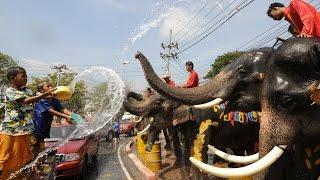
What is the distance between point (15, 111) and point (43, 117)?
86 centimetres

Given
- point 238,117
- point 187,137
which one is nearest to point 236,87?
point 238,117

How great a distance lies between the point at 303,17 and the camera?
520cm

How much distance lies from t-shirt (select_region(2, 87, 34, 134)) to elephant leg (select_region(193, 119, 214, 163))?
3564 mm

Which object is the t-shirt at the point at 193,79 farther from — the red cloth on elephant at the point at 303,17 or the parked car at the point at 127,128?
the parked car at the point at 127,128

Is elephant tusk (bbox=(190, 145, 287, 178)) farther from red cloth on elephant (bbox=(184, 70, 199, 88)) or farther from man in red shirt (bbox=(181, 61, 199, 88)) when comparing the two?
red cloth on elephant (bbox=(184, 70, 199, 88))

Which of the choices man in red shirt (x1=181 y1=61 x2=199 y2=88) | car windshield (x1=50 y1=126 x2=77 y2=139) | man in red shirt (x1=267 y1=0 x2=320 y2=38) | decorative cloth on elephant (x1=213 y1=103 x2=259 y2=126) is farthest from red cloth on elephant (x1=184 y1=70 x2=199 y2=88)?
car windshield (x1=50 y1=126 x2=77 y2=139)

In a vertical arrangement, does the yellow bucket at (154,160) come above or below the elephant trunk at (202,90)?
below

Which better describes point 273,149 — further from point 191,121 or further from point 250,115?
point 191,121

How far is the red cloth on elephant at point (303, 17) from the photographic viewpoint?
16.3 ft

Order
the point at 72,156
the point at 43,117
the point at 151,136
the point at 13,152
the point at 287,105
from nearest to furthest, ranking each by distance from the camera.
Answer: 1. the point at 287,105
2. the point at 13,152
3. the point at 43,117
4. the point at 151,136
5. the point at 72,156

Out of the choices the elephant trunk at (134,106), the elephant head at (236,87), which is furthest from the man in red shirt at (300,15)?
the elephant trunk at (134,106)

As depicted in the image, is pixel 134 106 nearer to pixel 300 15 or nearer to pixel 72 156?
pixel 72 156

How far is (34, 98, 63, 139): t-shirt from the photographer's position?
23.6 ft

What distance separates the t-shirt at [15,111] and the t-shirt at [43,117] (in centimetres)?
Result: 58
